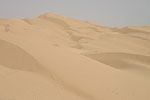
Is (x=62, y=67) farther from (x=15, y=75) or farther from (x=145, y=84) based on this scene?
(x=145, y=84)

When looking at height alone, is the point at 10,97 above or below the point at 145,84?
above

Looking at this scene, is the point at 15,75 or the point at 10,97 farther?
the point at 15,75

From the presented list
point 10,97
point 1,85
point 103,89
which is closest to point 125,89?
point 103,89

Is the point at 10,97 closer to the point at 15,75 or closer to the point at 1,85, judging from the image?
the point at 1,85

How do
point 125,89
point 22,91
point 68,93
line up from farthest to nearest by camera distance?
point 125,89
point 68,93
point 22,91

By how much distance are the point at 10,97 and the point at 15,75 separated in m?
0.63

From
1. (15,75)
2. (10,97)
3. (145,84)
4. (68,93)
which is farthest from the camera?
(145,84)

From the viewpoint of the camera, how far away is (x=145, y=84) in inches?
119

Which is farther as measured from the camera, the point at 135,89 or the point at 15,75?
the point at 135,89

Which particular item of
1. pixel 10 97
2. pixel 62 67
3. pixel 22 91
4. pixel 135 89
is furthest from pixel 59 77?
pixel 135 89

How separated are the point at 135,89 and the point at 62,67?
5.07 feet

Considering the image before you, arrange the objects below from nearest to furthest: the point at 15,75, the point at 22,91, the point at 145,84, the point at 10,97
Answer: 1. the point at 10,97
2. the point at 22,91
3. the point at 15,75
4. the point at 145,84

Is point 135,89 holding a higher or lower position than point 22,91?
lower

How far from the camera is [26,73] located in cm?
266
